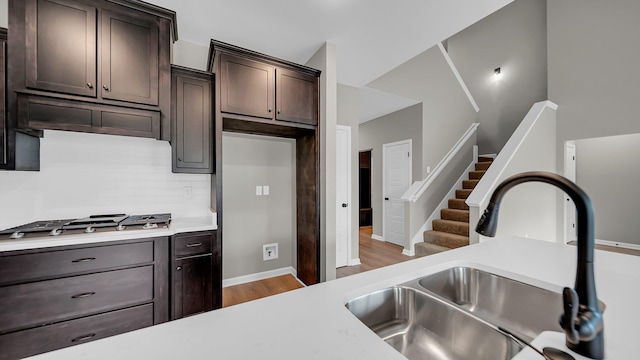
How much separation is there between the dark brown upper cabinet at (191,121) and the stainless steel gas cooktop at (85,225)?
19.0 inches

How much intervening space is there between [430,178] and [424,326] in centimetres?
362

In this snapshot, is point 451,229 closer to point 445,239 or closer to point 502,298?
point 445,239

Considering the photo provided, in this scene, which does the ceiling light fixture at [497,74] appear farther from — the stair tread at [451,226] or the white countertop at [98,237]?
the white countertop at [98,237]

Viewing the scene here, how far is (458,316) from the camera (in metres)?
0.83

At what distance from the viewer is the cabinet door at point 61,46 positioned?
159cm

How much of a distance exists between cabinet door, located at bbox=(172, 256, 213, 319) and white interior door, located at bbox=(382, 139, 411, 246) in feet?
11.3

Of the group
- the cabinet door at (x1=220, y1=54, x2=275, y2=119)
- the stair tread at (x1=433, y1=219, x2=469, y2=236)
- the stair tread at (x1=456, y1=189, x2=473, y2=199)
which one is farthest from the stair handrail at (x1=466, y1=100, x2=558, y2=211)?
the cabinet door at (x1=220, y1=54, x2=275, y2=119)

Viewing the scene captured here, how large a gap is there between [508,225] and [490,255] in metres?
2.44

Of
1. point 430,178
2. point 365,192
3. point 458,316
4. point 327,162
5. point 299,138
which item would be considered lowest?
point 458,316

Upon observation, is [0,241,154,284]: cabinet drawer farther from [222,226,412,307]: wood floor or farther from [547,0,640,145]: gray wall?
[547,0,640,145]: gray wall

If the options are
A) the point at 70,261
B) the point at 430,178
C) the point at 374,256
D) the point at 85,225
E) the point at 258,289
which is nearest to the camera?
the point at 70,261

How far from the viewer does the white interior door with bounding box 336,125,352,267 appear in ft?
11.3

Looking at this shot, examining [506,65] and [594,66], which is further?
[506,65]

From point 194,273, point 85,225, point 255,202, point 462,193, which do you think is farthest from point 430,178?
point 85,225
